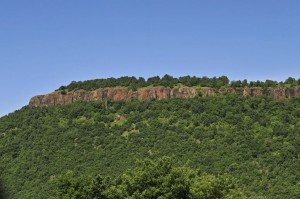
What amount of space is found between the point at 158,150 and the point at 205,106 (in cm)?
2158

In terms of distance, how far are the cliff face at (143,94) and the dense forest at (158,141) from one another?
2.30m

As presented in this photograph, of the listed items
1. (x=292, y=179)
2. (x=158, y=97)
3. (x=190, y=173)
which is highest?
(x=158, y=97)

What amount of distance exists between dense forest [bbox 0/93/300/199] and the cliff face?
2.30 metres

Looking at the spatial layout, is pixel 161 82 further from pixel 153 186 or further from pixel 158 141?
pixel 153 186

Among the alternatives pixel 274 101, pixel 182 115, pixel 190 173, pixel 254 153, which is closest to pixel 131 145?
pixel 182 115

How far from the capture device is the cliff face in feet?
434

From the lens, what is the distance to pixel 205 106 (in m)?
131

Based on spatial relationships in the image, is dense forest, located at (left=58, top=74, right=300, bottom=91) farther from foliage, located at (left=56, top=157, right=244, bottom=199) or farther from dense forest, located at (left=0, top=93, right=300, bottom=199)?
foliage, located at (left=56, top=157, right=244, bottom=199)

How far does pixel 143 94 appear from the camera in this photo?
138625mm

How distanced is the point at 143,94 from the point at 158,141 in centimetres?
2281

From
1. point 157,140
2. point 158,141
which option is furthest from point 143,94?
point 158,141

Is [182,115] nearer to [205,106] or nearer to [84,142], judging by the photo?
[205,106]

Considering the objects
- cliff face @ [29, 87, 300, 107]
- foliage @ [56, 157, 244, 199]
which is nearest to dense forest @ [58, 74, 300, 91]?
cliff face @ [29, 87, 300, 107]

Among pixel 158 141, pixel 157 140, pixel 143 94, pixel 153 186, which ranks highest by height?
pixel 143 94
